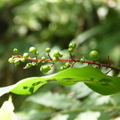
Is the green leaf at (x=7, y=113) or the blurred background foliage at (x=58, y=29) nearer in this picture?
the green leaf at (x=7, y=113)

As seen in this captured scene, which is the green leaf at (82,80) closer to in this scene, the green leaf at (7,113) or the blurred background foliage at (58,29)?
the green leaf at (7,113)

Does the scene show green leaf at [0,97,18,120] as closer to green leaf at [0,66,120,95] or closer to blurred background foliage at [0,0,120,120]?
green leaf at [0,66,120,95]

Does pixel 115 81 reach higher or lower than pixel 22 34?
lower

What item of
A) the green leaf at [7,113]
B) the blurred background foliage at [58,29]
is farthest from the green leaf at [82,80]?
the blurred background foliage at [58,29]

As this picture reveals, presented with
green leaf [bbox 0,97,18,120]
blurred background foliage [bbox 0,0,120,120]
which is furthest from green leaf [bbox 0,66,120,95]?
blurred background foliage [bbox 0,0,120,120]

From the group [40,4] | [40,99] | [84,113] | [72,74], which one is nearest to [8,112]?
[72,74]

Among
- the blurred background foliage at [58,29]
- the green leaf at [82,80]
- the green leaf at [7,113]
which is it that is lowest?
the green leaf at [7,113]

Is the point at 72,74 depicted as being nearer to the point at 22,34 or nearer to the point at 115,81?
the point at 115,81

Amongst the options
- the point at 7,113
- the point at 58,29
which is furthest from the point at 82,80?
the point at 58,29
